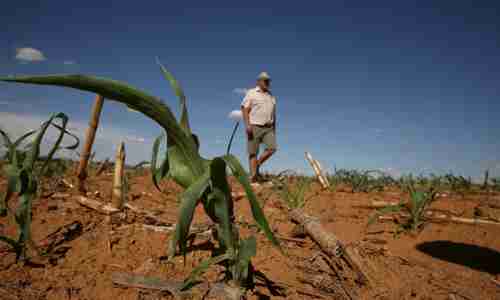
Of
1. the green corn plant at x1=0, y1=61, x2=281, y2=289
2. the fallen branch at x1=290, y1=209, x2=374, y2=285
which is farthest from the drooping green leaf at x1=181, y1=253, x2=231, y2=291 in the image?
the fallen branch at x1=290, y1=209, x2=374, y2=285

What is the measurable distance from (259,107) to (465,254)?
13.4 ft

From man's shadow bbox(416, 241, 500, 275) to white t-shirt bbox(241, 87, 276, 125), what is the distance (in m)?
3.80

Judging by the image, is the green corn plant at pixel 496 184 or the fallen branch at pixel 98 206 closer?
the fallen branch at pixel 98 206

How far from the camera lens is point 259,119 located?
18.6ft

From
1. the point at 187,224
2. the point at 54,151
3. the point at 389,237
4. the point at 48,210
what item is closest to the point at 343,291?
the point at 187,224

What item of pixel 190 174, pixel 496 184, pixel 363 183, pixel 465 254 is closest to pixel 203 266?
pixel 190 174

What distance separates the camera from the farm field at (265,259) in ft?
4.57

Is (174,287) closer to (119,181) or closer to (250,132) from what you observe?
(119,181)

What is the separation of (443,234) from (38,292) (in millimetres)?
2838

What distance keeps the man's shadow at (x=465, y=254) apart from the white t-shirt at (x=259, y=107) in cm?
380

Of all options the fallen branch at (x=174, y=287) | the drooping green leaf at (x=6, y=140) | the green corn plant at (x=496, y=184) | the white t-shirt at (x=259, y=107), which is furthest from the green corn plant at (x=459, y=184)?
the drooping green leaf at (x=6, y=140)

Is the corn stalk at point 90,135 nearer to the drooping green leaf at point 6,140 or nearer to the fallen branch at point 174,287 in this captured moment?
the drooping green leaf at point 6,140

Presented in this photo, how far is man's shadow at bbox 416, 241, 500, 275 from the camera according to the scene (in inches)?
79.5

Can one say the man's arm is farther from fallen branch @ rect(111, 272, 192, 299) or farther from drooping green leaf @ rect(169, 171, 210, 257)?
drooping green leaf @ rect(169, 171, 210, 257)
